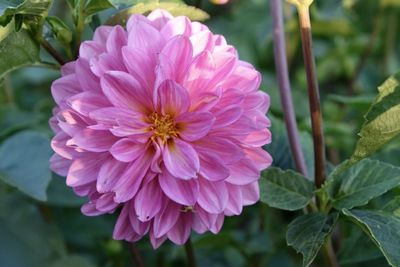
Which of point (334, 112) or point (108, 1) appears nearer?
point (108, 1)

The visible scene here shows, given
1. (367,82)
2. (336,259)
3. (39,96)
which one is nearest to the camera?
Answer: (336,259)

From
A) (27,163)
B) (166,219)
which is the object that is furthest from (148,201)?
(27,163)

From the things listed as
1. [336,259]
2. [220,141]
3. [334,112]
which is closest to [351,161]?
[220,141]

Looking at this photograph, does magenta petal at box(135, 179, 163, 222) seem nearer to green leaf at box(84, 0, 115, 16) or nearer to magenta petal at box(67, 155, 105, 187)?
magenta petal at box(67, 155, 105, 187)

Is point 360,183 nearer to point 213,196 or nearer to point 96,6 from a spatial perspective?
point 213,196

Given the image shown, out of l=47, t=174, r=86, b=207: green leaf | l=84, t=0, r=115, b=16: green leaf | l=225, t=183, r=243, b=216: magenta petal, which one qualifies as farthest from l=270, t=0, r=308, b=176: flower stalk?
l=47, t=174, r=86, b=207: green leaf

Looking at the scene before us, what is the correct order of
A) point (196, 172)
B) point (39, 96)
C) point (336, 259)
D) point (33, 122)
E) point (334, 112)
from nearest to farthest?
1. point (196, 172)
2. point (336, 259)
3. point (33, 122)
4. point (334, 112)
5. point (39, 96)

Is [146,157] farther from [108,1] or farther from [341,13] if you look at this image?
[341,13]
